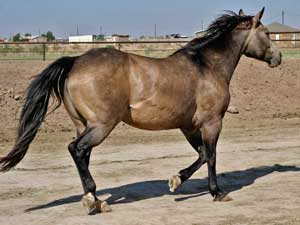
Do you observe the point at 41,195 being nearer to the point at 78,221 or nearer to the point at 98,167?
the point at 78,221

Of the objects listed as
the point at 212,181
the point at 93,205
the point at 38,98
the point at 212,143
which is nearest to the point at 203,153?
the point at 212,143

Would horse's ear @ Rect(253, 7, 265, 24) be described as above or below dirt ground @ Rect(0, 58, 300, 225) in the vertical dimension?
above

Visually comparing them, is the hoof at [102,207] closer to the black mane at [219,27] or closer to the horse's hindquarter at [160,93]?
the horse's hindquarter at [160,93]

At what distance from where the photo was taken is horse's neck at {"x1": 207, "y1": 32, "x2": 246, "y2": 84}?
8180 mm

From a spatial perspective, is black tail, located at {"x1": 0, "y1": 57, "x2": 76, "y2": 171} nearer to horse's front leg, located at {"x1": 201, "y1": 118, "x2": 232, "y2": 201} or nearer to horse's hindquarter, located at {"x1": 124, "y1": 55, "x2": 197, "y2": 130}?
horse's hindquarter, located at {"x1": 124, "y1": 55, "x2": 197, "y2": 130}

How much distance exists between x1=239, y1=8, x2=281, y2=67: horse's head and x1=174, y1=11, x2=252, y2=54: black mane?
0.51ft

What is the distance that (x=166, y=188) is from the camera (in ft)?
27.9

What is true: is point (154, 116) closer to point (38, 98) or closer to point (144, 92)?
point (144, 92)

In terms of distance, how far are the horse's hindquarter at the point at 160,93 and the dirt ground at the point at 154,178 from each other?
3.55 ft

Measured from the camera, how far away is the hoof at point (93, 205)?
6.86 metres

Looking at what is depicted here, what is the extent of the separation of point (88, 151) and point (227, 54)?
8.79ft

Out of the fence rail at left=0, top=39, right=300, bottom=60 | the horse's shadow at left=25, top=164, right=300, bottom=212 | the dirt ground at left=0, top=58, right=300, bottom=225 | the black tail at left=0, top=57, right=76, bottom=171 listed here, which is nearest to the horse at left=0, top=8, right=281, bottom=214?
the black tail at left=0, top=57, right=76, bottom=171

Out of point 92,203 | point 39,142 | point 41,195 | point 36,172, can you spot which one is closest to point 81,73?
point 92,203

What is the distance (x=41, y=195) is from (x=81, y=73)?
2.12m
